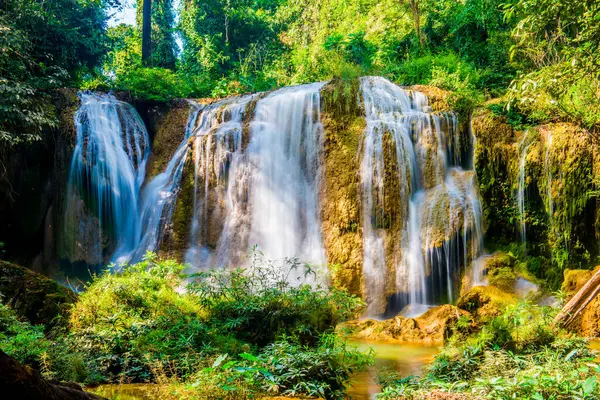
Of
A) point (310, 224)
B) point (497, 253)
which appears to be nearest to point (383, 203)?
point (310, 224)

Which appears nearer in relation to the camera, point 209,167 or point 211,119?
point 209,167

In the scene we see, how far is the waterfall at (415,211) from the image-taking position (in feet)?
35.7

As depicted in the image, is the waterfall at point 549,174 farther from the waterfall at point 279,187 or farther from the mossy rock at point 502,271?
the waterfall at point 279,187

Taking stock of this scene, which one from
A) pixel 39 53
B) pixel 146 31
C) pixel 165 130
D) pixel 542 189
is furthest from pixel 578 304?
pixel 146 31

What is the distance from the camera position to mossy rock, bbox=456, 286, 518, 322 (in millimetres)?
8438

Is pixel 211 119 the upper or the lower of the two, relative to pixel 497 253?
upper

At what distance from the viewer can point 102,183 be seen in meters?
14.4

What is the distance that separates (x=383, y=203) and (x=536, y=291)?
3.94m

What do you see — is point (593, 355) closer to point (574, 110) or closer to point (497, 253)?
point (497, 253)

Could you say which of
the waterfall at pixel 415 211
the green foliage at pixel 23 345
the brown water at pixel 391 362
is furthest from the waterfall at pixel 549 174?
the green foliage at pixel 23 345

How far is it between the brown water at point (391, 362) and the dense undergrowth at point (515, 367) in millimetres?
374

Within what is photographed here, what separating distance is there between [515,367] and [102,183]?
12985mm

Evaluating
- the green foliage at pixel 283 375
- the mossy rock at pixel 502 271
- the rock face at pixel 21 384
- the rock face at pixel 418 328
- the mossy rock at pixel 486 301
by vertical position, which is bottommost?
the rock face at pixel 418 328

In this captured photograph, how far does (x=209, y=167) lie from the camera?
45.0 ft
